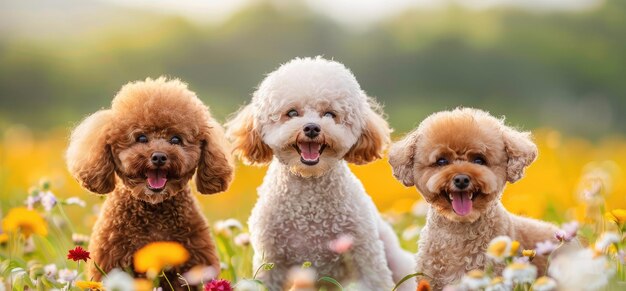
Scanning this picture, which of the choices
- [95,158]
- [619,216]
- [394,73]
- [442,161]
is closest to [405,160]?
[442,161]

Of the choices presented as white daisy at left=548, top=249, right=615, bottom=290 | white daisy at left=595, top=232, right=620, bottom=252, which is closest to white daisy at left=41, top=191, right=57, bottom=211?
white daisy at left=548, top=249, right=615, bottom=290

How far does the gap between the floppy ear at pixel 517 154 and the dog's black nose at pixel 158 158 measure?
1689mm

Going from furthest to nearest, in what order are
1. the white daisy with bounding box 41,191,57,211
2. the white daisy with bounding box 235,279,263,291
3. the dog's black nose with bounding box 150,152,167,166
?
the white daisy with bounding box 41,191,57,211 < the dog's black nose with bounding box 150,152,167,166 < the white daisy with bounding box 235,279,263,291

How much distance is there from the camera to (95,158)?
4629mm

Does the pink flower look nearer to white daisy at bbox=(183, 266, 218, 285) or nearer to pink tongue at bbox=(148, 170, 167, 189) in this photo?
white daisy at bbox=(183, 266, 218, 285)

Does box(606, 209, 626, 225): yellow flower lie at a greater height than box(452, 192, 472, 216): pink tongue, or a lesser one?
lesser

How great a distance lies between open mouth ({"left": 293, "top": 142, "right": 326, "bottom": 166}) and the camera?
4641 millimetres

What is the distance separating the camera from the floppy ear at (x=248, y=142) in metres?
4.89

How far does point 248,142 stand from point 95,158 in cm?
83

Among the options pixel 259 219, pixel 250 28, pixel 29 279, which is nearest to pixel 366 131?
pixel 259 219

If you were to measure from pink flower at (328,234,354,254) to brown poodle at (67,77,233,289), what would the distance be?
628 mm

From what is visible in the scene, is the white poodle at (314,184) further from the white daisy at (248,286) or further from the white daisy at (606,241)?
the white daisy at (606,241)

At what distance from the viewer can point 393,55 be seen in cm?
1599

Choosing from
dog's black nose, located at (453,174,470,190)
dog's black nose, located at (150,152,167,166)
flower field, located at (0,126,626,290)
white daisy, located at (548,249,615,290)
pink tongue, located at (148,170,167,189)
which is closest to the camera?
white daisy, located at (548,249,615,290)
